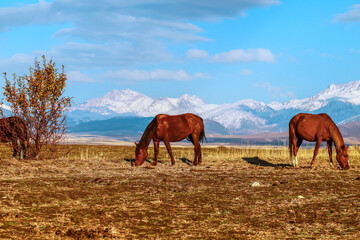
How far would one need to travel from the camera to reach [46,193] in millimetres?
11750

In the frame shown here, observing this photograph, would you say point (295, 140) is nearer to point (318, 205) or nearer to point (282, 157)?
point (282, 157)

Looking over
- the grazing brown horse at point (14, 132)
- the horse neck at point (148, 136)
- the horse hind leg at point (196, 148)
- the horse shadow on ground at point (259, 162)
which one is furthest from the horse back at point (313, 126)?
the grazing brown horse at point (14, 132)

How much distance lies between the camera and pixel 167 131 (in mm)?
20594

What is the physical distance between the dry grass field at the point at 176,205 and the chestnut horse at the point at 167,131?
121 inches

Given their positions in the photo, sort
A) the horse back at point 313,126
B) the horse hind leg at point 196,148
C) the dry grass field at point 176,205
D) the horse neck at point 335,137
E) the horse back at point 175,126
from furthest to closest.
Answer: the horse hind leg at point 196,148 < the horse back at point 175,126 < the horse back at point 313,126 < the horse neck at point 335,137 < the dry grass field at point 176,205

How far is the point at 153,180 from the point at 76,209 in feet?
17.0

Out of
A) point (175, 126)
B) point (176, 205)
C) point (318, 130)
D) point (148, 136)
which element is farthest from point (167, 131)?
point (176, 205)

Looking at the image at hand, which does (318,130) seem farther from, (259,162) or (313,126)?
(259,162)

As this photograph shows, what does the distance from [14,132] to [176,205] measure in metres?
13.7

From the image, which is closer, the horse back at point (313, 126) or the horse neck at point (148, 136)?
the horse back at point (313, 126)

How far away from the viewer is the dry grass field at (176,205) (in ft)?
26.5

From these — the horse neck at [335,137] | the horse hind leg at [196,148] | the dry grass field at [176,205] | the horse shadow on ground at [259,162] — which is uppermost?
the horse neck at [335,137]

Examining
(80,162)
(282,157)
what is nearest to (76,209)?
(80,162)

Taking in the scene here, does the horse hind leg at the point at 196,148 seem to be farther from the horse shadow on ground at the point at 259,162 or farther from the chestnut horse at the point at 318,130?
the chestnut horse at the point at 318,130
